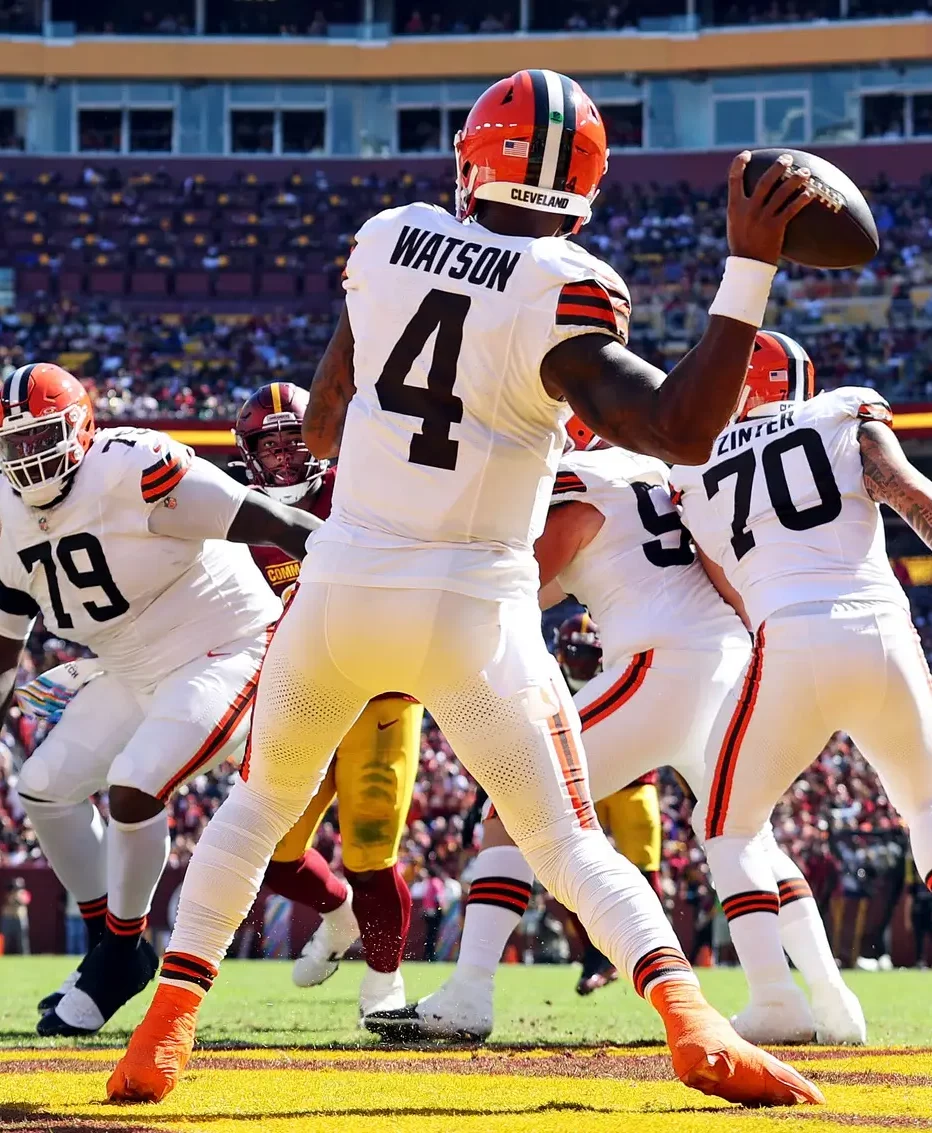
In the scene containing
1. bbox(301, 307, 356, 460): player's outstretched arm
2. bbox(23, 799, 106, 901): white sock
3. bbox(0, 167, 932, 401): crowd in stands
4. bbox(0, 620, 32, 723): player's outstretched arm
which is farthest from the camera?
bbox(0, 167, 932, 401): crowd in stands

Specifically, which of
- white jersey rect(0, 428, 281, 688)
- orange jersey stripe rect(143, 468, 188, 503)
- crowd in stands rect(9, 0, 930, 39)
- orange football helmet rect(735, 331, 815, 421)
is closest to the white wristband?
orange football helmet rect(735, 331, 815, 421)

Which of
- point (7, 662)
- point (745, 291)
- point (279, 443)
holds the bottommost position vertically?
point (7, 662)

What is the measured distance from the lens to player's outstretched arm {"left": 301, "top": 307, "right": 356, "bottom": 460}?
3.95 metres

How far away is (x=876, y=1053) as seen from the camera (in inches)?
186

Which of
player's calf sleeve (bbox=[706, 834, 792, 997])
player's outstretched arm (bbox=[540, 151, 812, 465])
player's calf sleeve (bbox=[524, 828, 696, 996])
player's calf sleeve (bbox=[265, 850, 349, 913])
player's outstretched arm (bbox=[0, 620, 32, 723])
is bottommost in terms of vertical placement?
player's calf sleeve (bbox=[265, 850, 349, 913])

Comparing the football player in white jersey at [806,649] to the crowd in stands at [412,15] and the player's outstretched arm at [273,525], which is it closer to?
the player's outstretched arm at [273,525]

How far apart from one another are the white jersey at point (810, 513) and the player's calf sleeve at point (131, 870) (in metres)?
2.06

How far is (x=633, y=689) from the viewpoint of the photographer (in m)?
5.55

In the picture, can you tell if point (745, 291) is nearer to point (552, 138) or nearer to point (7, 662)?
point (552, 138)

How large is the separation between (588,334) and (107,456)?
2.65 meters

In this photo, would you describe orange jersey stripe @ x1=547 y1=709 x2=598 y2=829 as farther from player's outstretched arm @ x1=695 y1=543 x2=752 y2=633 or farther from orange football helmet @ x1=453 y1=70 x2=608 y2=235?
player's outstretched arm @ x1=695 y1=543 x2=752 y2=633

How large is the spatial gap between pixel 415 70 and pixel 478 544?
32.6 m

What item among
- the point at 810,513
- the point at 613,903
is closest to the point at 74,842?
the point at 810,513

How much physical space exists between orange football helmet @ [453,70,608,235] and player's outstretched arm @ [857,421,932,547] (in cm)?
127
